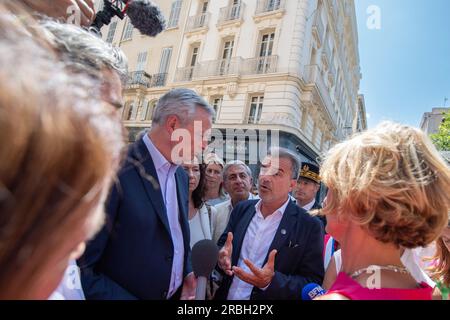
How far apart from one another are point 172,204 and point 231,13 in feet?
46.8

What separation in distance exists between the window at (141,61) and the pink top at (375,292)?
56.1ft

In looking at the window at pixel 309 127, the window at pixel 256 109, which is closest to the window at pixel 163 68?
the window at pixel 256 109

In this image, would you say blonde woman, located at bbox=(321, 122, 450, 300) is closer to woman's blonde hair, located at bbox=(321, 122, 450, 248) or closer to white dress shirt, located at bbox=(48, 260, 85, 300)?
woman's blonde hair, located at bbox=(321, 122, 450, 248)

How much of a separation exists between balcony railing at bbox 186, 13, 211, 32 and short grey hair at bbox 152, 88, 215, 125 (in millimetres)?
13943

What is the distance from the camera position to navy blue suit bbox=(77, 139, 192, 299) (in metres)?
1.41

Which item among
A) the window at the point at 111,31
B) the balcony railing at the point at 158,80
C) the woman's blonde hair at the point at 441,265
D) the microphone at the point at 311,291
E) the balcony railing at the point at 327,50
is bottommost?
the microphone at the point at 311,291

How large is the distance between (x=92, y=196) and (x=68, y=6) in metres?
1.09

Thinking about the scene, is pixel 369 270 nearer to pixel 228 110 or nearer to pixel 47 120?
pixel 47 120

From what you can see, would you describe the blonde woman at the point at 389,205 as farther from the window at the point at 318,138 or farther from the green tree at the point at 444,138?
A: the green tree at the point at 444,138

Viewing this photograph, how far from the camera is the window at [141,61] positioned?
1639 centimetres

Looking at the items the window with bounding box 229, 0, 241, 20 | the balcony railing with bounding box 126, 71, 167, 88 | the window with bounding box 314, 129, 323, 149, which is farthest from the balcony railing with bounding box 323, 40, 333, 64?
the balcony railing with bounding box 126, 71, 167, 88

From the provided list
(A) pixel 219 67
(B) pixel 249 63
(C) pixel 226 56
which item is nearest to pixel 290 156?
(B) pixel 249 63

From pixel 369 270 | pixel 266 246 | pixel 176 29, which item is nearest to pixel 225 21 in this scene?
pixel 176 29
